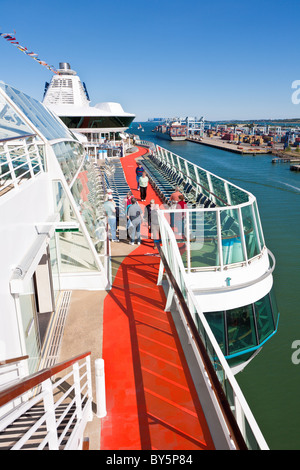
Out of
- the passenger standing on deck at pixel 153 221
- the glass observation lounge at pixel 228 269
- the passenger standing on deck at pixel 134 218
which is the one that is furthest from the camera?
the passenger standing on deck at pixel 153 221

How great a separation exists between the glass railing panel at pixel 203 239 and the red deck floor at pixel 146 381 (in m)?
1.11

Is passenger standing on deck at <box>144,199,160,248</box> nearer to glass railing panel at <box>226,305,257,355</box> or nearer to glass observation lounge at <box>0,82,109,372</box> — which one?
glass observation lounge at <box>0,82,109,372</box>

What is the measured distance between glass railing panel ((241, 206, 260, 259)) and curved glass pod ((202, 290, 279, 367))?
1104 millimetres

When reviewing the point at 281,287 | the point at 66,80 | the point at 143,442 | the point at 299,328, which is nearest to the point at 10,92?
the point at 143,442

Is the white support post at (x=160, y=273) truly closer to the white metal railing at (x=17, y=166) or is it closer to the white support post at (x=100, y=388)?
the white metal railing at (x=17, y=166)

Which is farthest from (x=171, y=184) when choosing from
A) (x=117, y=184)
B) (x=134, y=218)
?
(x=134, y=218)

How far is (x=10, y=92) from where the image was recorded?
5.98 metres

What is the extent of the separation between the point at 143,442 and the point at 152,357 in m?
1.42

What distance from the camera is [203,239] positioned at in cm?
670

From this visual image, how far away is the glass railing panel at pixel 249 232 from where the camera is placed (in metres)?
6.61

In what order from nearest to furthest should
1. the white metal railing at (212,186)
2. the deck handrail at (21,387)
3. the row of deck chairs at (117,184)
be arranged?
1. the deck handrail at (21,387)
2. the white metal railing at (212,186)
3. the row of deck chairs at (117,184)

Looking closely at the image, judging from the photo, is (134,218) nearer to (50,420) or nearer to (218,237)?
(218,237)

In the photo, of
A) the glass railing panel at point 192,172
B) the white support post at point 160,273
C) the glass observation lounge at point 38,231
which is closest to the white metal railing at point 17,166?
the glass observation lounge at point 38,231

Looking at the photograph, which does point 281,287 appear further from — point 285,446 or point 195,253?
point 195,253
